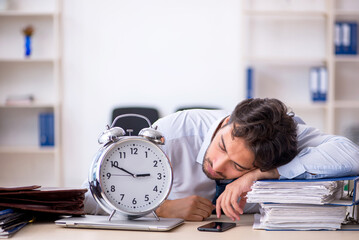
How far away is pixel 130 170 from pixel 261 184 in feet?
1.24

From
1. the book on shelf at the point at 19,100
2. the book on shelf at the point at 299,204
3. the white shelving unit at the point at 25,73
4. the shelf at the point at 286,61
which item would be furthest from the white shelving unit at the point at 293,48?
the book on shelf at the point at 299,204

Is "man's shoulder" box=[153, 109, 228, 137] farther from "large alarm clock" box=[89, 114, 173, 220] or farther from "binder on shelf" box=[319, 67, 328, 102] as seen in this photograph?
"binder on shelf" box=[319, 67, 328, 102]

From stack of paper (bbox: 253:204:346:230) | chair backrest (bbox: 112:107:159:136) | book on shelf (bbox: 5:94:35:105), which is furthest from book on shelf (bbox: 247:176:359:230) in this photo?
book on shelf (bbox: 5:94:35:105)

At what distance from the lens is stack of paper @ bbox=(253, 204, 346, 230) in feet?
4.82

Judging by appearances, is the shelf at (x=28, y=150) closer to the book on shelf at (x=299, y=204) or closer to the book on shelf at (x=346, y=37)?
the book on shelf at (x=346, y=37)

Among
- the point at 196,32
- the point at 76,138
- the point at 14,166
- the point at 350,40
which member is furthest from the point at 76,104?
the point at 350,40

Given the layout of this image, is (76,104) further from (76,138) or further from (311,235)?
(311,235)

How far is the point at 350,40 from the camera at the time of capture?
4.66 meters

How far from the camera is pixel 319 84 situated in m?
4.61

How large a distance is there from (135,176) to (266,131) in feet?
1.43

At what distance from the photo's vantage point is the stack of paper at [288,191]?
1.46 metres

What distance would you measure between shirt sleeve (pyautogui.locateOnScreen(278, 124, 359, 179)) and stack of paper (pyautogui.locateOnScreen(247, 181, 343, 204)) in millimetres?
78

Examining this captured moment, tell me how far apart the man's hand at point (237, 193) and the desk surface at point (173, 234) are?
0.09m

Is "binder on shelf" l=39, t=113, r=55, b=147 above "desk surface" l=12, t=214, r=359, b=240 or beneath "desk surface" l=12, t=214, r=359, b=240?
above
